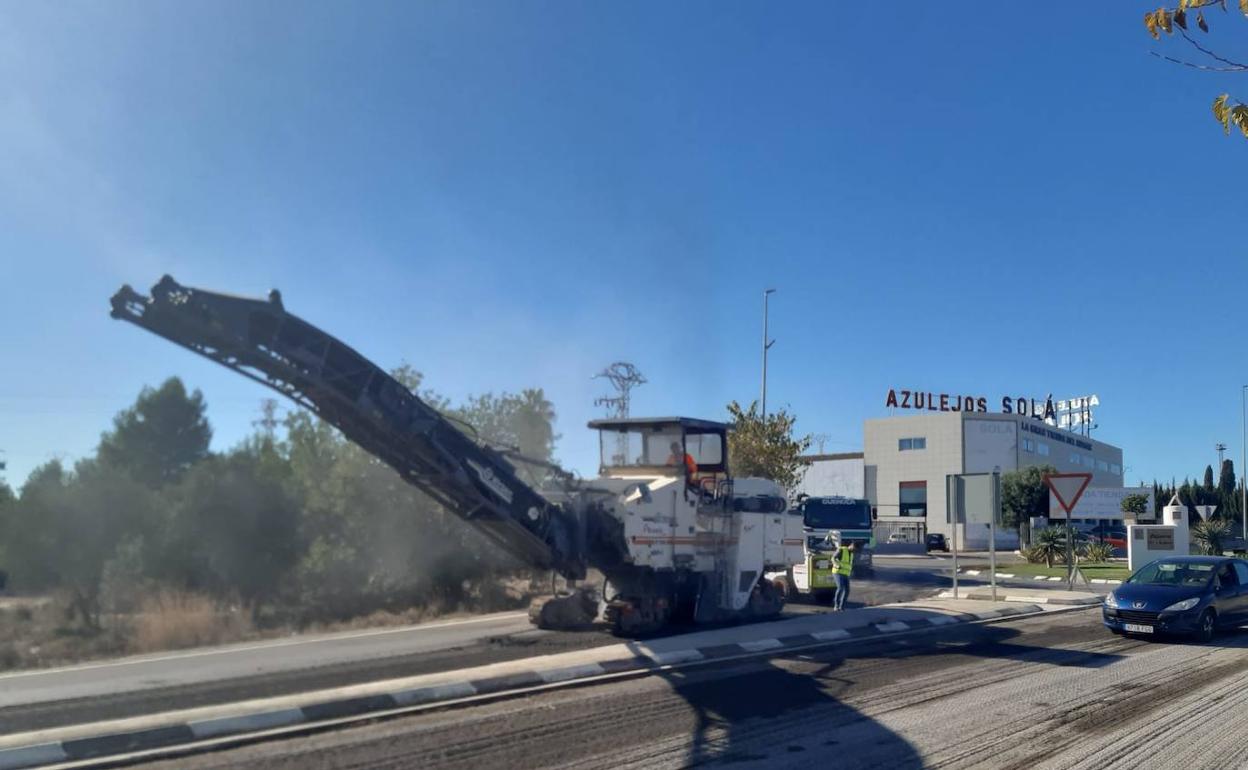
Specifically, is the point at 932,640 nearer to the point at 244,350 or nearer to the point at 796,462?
the point at 244,350

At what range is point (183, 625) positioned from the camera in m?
16.4

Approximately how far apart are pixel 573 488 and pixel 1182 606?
9.88 meters

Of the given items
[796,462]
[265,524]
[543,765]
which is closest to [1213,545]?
[796,462]

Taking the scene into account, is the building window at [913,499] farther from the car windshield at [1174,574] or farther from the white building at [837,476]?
the car windshield at [1174,574]

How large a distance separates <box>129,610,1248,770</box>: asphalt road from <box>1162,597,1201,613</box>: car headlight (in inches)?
77.8

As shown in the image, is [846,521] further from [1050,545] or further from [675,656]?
[675,656]

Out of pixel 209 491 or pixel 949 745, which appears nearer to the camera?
pixel 949 745

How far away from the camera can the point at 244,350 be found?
11.8 metres

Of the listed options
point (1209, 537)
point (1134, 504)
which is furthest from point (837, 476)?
point (1209, 537)

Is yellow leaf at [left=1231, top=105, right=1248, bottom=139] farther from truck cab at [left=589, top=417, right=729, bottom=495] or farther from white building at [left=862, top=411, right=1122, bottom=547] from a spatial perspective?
white building at [left=862, top=411, right=1122, bottom=547]

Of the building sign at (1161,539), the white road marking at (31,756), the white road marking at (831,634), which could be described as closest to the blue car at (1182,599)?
the white road marking at (831,634)

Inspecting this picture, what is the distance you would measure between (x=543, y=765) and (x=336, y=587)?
1612cm

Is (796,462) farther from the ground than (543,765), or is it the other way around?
(796,462)

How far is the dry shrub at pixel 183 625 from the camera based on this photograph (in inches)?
626
